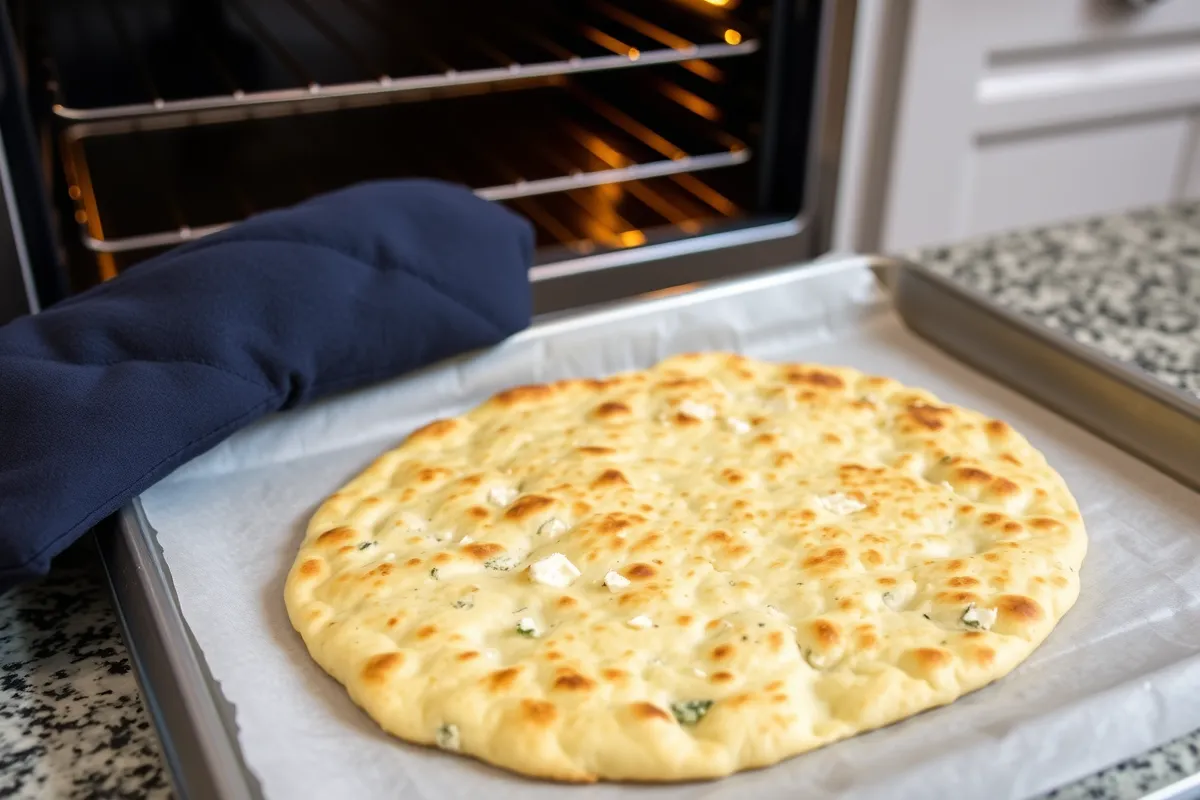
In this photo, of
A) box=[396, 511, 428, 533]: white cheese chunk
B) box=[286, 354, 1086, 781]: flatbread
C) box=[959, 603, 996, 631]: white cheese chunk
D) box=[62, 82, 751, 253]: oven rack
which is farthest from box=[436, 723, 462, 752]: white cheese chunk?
box=[62, 82, 751, 253]: oven rack

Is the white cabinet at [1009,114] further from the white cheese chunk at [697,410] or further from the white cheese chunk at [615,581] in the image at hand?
the white cheese chunk at [615,581]

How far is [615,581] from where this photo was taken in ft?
2.92

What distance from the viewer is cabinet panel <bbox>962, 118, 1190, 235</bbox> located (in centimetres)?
169

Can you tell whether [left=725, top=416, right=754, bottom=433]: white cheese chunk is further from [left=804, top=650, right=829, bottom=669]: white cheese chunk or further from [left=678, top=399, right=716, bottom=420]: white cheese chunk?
[left=804, top=650, right=829, bottom=669]: white cheese chunk

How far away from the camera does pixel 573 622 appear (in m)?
0.85

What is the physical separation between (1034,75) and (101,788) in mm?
1462

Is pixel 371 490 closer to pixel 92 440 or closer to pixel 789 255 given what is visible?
pixel 92 440

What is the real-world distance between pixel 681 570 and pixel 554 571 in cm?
10

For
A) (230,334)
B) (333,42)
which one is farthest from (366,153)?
(230,334)

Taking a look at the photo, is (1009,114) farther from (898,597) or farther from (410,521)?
(410,521)

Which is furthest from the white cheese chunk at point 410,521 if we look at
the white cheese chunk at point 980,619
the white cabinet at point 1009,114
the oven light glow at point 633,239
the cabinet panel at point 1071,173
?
the cabinet panel at point 1071,173

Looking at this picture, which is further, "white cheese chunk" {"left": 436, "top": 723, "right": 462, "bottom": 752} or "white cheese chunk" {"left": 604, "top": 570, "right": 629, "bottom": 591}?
"white cheese chunk" {"left": 604, "top": 570, "right": 629, "bottom": 591}

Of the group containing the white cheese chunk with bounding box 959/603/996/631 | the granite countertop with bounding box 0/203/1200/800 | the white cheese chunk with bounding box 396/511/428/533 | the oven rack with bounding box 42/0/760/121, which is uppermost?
the oven rack with bounding box 42/0/760/121

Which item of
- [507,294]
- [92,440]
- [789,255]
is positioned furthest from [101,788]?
[789,255]
